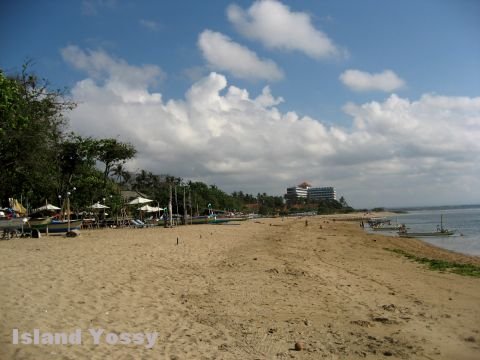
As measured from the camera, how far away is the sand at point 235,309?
5.70 meters

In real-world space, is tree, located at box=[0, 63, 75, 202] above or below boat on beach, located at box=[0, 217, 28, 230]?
above

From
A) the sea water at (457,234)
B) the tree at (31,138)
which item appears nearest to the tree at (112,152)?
the tree at (31,138)

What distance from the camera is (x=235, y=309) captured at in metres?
7.77

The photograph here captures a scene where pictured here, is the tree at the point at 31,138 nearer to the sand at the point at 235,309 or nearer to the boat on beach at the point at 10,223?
the boat on beach at the point at 10,223

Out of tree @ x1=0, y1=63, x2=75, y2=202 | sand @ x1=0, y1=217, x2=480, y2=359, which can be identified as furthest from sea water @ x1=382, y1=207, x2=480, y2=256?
tree @ x1=0, y1=63, x2=75, y2=202

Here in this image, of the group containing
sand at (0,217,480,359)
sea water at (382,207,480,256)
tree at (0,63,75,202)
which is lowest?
sea water at (382,207,480,256)

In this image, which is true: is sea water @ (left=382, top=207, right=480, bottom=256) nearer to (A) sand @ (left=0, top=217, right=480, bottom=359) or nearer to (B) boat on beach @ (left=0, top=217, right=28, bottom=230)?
(A) sand @ (left=0, top=217, right=480, bottom=359)

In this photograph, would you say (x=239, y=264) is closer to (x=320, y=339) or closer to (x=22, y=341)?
(x=320, y=339)

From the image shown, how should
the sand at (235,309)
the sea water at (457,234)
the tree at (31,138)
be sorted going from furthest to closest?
the sea water at (457,234) < the tree at (31,138) < the sand at (235,309)

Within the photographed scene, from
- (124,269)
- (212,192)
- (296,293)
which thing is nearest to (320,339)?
(296,293)

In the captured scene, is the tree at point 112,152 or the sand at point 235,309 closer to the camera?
the sand at point 235,309

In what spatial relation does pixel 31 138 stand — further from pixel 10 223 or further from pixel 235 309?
pixel 235 309

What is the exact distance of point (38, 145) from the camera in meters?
20.6

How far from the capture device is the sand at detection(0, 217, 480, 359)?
5.70 meters
